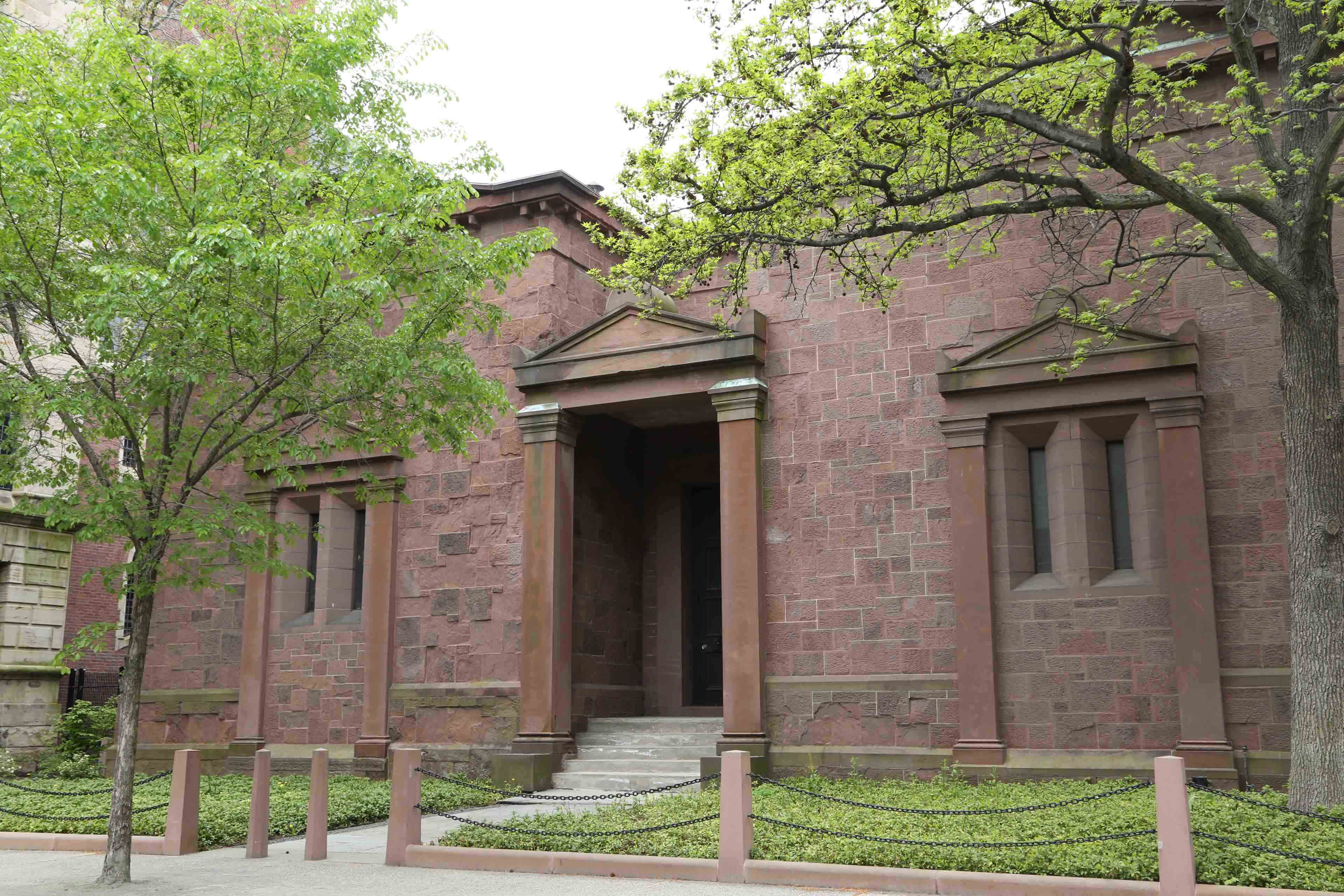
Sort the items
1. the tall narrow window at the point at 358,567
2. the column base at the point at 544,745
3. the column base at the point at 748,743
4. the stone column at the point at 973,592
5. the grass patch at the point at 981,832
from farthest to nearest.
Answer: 1. the tall narrow window at the point at 358,567
2. the column base at the point at 544,745
3. the column base at the point at 748,743
4. the stone column at the point at 973,592
5. the grass patch at the point at 981,832

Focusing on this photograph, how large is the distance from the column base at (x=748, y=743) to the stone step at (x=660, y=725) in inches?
Answer: 25.4

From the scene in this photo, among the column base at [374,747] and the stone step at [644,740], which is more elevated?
the stone step at [644,740]

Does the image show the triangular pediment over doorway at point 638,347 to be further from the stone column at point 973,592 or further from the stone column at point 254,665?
the stone column at point 254,665

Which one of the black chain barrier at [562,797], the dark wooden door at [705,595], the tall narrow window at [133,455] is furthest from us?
the dark wooden door at [705,595]

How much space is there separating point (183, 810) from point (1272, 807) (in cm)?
955

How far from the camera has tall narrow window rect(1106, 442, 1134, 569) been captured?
1336cm

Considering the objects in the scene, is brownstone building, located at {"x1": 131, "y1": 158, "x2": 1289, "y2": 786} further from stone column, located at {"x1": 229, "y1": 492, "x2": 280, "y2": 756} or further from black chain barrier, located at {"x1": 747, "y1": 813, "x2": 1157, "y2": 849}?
black chain barrier, located at {"x1": 747, "y1": 813, "x2": 1157, "y2": 849}

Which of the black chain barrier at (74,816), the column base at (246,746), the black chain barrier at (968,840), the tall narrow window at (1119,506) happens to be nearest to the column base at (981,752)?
the tall narrow window at (1119,506)

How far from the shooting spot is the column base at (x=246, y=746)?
17.5m

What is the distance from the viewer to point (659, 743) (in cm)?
1528

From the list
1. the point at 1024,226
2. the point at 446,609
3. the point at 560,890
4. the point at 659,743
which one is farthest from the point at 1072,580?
the point at 446,609

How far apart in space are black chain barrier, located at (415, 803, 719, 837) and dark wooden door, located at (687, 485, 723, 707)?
7.08 metres

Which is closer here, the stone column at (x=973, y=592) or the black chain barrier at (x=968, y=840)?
the black chain barrier at (x=968, y=840)

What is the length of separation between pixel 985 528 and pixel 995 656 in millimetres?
1465
